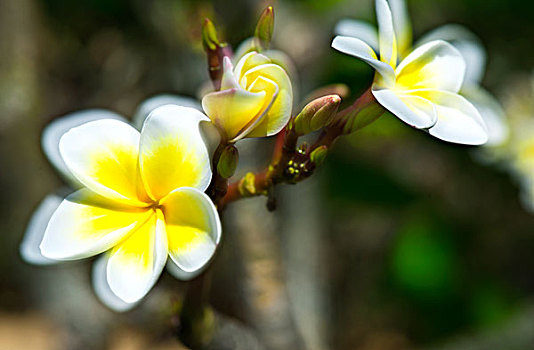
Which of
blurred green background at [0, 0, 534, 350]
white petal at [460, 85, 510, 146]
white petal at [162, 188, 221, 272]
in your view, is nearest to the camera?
white petal at [162, 188, 221, 272]

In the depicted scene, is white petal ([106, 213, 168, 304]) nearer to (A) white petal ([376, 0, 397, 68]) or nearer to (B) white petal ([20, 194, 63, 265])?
(B) white petal ([20, 194, 63, 265])

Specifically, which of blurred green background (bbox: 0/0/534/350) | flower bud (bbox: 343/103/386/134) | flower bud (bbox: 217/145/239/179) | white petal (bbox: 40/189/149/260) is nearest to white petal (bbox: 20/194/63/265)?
white petal (bbox: 40/189/149/260)

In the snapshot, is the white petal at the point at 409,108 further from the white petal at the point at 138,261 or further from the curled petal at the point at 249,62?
the white petal at the point at 138,261

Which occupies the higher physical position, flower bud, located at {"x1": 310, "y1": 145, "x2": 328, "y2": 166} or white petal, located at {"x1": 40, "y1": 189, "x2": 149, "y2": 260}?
flower bud, located at {"x1": 310, "y1": 145, "x2": 328, "y2": 166}

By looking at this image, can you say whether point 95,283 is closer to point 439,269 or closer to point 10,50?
point 439,269

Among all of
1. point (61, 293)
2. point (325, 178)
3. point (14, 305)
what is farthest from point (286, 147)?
point (14, 305)

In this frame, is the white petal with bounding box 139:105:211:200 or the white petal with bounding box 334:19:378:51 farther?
the white petal with bounding box 334:19:378:51

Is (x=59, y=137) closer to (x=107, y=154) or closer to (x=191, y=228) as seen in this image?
(x=107, y=154)
